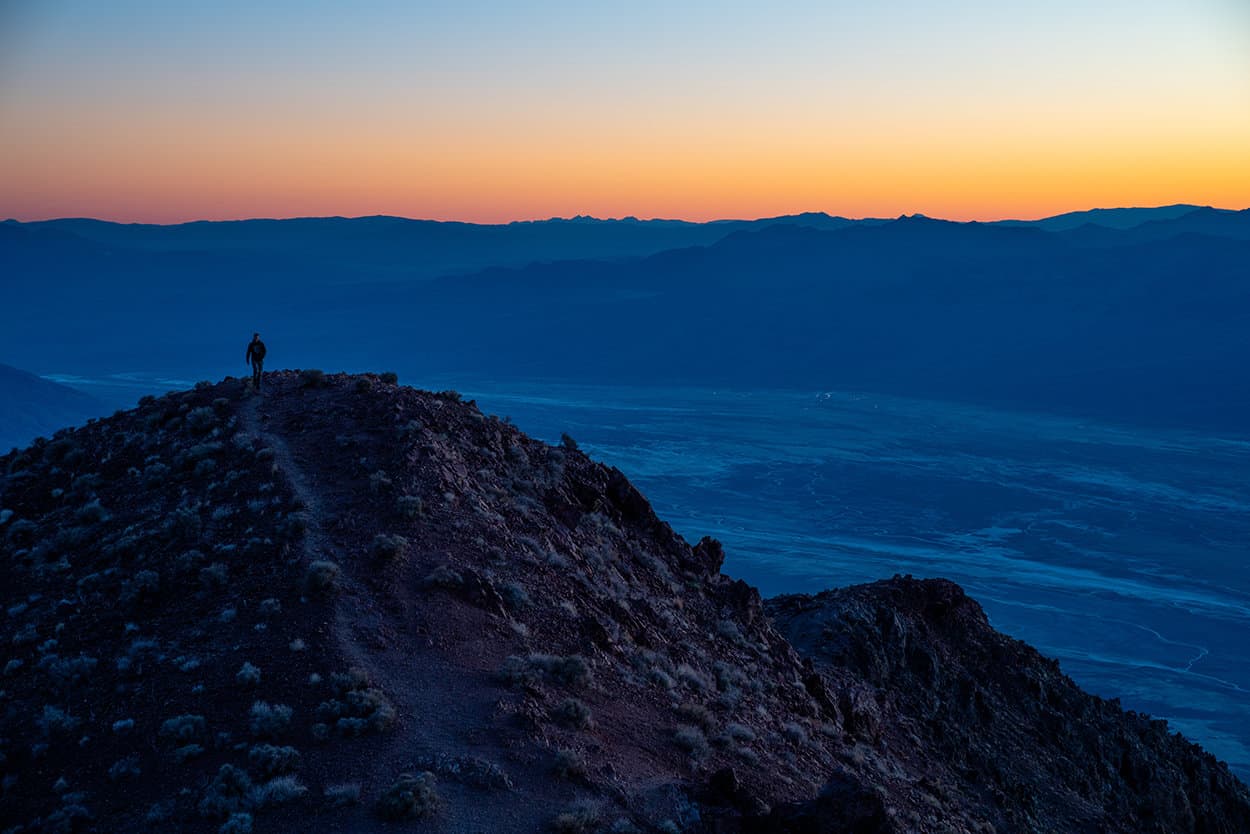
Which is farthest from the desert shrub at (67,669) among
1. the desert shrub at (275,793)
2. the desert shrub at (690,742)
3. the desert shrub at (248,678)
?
the desert shrub at (690,742)

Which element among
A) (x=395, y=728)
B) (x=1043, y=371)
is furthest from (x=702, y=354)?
(x=395, y=728)

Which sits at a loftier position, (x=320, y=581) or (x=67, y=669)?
(x=320, y=581)

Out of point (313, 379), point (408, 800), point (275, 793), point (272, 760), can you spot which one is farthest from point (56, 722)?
point (313, 379)

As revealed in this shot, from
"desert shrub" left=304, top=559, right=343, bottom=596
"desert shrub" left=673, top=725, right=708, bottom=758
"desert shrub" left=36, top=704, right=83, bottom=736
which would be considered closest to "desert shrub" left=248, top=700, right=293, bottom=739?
"desert shrub" left=36, top=704, right=83, bottom=736

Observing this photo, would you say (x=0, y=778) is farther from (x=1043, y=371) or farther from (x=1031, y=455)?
(x=1043, y=371)

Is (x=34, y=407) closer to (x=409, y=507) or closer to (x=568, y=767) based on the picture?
(x=409, y=507)

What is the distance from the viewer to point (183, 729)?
9.97m

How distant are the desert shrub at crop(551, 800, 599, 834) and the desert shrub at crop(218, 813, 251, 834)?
2.49 metres

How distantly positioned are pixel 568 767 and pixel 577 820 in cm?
77

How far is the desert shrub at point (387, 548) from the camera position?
1307 cm

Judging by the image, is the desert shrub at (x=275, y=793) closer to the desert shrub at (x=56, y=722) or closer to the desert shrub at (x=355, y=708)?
the desert shrub at (x=355, y=708)

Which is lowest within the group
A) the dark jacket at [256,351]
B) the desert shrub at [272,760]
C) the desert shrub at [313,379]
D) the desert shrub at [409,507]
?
the desert shrub at [272,760]

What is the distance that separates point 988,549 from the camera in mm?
82000

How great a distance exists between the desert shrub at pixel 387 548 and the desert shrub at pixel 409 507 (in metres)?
1.02
